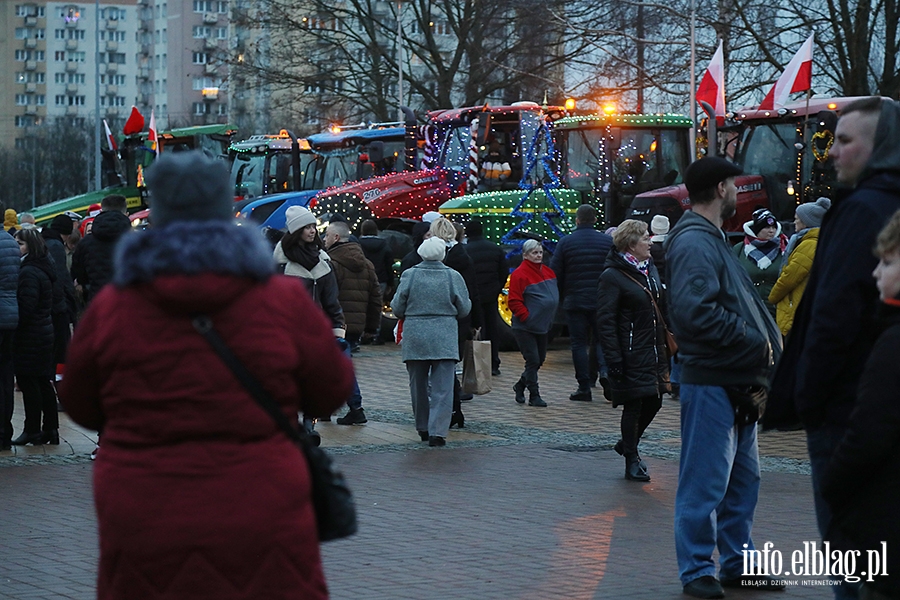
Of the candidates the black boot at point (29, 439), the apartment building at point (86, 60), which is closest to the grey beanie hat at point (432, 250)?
the black boot at point (29, 439)

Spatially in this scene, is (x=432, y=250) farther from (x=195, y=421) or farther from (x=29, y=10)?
(x=29, y=10)

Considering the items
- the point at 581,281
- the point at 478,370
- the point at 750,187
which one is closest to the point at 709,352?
the point at 478,370

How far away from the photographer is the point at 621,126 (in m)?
21.1

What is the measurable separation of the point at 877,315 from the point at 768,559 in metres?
3.48

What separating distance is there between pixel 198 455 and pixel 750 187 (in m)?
17.2

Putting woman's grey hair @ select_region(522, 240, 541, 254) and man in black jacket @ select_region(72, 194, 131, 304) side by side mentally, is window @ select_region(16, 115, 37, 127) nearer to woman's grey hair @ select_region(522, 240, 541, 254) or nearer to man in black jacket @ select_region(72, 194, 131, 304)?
woman's grey hair @ select_region(522, 240, 541, 254)

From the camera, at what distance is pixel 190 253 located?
3.51m

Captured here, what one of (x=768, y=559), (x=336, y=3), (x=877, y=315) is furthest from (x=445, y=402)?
(x=336, y=3)

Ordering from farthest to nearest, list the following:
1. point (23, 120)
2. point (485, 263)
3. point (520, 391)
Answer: point (23, 120), point (485, 263), point (520, 391)

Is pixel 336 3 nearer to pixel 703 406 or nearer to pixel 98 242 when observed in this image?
pixel 98 242

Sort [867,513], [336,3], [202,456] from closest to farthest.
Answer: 1. [202,456]
2. [867,513]
3. [336,3]

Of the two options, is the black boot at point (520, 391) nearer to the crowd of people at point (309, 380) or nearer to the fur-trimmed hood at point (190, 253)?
the crowd of people at point (309, 380)

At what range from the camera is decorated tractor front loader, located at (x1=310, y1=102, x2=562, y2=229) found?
23.4m

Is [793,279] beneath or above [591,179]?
beneath
